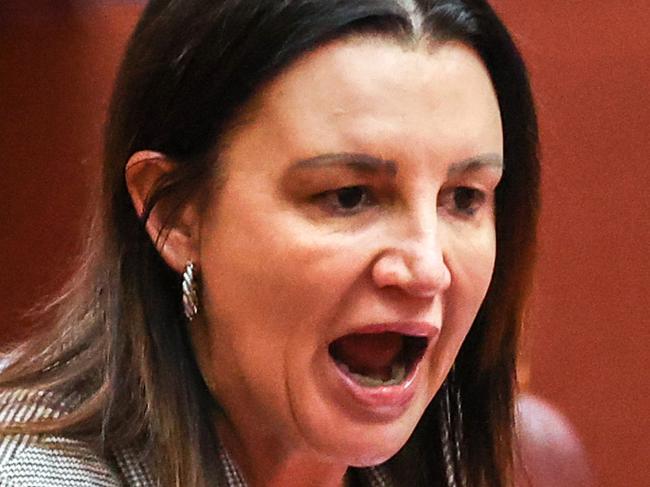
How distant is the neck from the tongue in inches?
4.1

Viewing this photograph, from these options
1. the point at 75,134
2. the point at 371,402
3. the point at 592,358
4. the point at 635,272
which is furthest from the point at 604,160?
the point at 371,402

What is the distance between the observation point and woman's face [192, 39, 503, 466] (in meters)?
0.88

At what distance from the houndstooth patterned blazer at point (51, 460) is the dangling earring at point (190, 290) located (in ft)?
0.41

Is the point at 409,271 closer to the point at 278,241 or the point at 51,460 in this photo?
the point at 278,241

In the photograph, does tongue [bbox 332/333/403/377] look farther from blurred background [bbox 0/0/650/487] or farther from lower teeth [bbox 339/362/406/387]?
blurred background [bbox 0/0/650/487]

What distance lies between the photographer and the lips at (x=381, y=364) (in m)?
0.92

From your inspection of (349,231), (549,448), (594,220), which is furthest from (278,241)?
(594,220)

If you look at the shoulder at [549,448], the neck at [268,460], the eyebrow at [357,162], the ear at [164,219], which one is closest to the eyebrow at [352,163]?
the eyebrow at [357,162]

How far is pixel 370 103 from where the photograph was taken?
878 millimetres

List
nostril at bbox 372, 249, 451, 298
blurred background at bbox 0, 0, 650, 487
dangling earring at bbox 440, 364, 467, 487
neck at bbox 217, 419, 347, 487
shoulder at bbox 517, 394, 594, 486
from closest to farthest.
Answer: nostril at bbox 372, 249, 451, 298 < neck at bbox 217, 419, 347, 487 < dangling earring at bbox 440, 364, 467, 487 < shoulder at bbox 517, 394, 594, 486 < blurred background at bbox 0, 0, 650, 487

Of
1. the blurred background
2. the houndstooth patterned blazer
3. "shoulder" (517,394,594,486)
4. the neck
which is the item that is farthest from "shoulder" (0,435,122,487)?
the blurred background

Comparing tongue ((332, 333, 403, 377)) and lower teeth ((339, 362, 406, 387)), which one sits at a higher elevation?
tongue ((332, 333, 403, 377))

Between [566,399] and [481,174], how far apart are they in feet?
3.22

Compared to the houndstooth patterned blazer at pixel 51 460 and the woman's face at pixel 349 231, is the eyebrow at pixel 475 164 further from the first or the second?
the houndstooth patterned blazer at pixel 51 460
